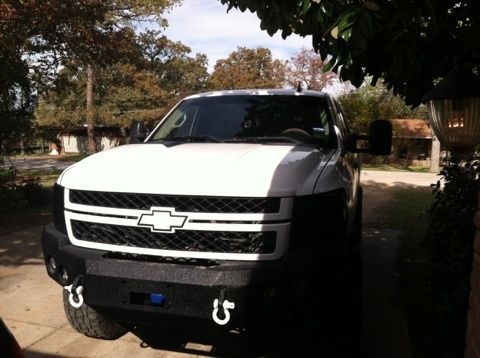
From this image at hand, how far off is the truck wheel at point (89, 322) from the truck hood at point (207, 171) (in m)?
0.97

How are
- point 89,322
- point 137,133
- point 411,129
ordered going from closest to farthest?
point 89,322, point 137,133, point 411,129

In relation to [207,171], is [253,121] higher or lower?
higher

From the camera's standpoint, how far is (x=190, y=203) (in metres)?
2.74

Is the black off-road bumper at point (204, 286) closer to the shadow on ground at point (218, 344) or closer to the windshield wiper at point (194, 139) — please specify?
the shadow on ground at point (218, 344)

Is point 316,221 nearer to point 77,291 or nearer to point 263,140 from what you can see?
point 263,140

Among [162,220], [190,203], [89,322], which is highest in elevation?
[190,203]

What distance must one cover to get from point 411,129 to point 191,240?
29717 millimetres

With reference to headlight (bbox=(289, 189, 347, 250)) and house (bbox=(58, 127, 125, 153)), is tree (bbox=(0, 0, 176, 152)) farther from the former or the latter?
house (bbox=(58, 127, 125, 153))

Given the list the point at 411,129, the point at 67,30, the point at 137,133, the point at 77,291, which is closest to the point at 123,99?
the point at 411,129

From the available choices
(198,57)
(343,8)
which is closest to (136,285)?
(343,8)

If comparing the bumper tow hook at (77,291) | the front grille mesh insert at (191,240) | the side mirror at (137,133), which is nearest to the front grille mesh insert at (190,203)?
the front grille mesh insert at (191,240)

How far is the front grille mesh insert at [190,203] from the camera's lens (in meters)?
2.65

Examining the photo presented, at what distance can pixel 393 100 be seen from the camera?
3431cm

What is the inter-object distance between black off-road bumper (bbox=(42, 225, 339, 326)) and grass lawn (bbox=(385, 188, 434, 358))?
5.01 ft
